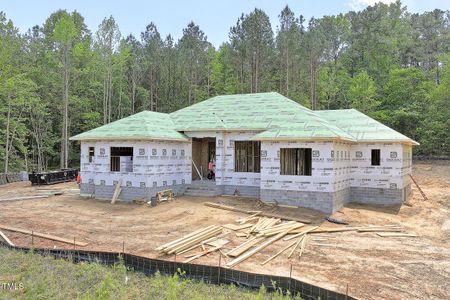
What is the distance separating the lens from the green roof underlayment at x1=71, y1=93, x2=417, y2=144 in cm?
1741

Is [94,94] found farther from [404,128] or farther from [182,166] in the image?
[404,128]

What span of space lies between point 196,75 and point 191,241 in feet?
119

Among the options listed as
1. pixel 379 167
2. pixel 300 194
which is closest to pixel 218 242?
pixel 300 194

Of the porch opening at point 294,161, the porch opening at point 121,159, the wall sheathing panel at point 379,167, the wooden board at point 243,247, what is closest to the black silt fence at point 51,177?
the porch opening at point 121,159

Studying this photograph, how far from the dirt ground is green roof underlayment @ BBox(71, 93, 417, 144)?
3640 millimetres

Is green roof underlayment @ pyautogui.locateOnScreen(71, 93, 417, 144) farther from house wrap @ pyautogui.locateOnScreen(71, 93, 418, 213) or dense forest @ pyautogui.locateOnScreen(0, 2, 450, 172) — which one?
dense forest @ pyautogui.locateOnScreen(0, 2, 450, 172)

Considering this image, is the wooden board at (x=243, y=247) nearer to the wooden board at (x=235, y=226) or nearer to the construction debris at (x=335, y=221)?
the wooden board at (x=235, y=226)

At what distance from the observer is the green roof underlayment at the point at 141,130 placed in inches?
729

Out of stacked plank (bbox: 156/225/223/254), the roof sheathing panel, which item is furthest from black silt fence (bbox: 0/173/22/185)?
stacked plank (bbox: 156/225/223/254)

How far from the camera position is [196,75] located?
4525cm

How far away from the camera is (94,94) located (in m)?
42.1

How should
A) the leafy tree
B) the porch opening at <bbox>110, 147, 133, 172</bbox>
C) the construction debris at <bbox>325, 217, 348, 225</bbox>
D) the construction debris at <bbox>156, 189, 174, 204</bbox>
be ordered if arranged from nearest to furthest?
the construction debris at <bbox>325, 217, 348, 225</bbox>, the construction debris at <bbox>156, 189, 174, 204</bbox>, the porch opening at <bbox>110, 147, 133, 172</bbox>, the leafy tree

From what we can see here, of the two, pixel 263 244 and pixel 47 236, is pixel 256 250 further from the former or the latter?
pixel 47 236

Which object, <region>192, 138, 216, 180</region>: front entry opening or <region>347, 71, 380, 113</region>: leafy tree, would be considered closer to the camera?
<region>192, 138, 216, 180</region>: front entry opening
